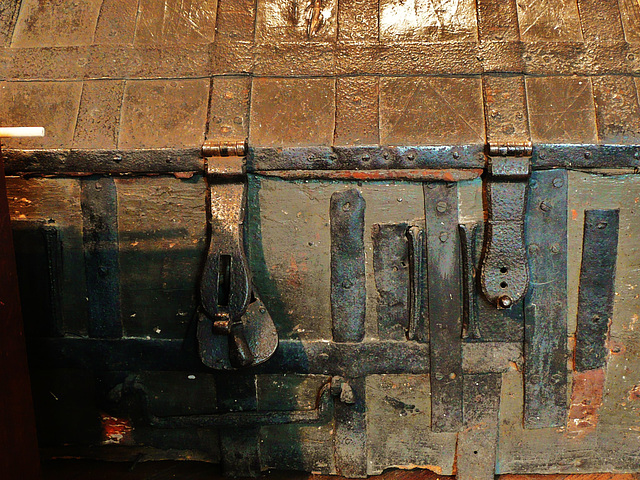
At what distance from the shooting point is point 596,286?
1662 mm

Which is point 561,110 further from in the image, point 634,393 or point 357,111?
point 634,393

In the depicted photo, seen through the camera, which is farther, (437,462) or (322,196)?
(437,462)

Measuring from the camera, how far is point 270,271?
171cm

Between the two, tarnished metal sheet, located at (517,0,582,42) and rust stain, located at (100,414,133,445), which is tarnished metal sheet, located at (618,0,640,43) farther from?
rust stain, located at (100,414,133,445)

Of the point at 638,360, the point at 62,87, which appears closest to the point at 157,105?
the point at 62,87

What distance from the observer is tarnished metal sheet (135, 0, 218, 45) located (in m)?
1.80

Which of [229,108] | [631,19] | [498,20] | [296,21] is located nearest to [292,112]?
[229,108]

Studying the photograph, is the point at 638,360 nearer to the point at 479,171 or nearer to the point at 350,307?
the point at 479,171

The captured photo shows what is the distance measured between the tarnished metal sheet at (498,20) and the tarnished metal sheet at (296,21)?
41 centimetres

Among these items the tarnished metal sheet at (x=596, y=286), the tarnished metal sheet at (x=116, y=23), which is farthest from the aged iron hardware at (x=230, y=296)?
the tarnished metal sheet at (x=596, y=286)

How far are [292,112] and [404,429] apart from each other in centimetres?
94

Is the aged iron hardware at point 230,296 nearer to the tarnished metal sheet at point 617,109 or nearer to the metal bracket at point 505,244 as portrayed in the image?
the metal bracket at point 505,244

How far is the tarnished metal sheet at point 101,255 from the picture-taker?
1.71m

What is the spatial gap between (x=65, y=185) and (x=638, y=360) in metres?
1.64
